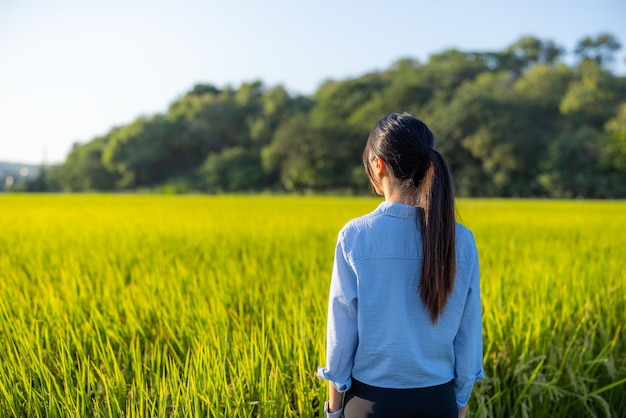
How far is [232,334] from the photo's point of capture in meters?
1.91

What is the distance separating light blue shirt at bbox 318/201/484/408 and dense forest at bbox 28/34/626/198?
19710 mm

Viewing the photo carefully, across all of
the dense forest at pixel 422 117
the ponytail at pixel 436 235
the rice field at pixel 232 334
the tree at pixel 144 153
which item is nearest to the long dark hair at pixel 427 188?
the ponytail at pixel 436 235

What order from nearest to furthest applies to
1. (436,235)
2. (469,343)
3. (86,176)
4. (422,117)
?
A: (436,235), (469,343), (422,117), (86,176)

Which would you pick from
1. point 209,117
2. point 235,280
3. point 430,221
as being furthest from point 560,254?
point 209,117

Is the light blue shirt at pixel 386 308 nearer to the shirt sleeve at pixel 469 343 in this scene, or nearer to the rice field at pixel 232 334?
the shirt sleeve at pixel 469 343

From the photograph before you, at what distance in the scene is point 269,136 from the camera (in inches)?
1496

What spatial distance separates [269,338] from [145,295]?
0.81m

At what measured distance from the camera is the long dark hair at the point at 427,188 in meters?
1.02

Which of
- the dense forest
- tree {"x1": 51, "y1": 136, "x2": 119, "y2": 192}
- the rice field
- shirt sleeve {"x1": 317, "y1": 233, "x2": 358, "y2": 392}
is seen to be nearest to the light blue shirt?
shirt sleeve {"x1": 317, "y1": 233, "x2": 358, "y2": 392}

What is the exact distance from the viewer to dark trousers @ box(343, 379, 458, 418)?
1.06m

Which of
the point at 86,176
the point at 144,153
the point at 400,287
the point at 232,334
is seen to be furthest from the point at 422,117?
the point at 400,287

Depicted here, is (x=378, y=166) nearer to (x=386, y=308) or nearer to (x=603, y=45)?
(x=386, y=308)

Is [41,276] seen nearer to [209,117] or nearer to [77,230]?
[77,230]

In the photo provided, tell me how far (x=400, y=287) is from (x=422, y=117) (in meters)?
29.3
